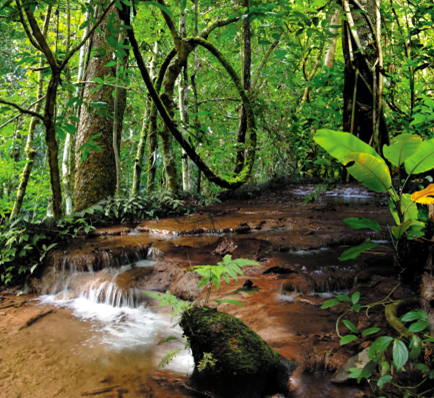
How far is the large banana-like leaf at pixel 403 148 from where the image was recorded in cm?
177

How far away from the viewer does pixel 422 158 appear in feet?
5.66

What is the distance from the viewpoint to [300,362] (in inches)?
69.9

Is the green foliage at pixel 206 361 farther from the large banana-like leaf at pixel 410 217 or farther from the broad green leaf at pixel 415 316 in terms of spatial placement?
the large banana-like leaf at pixel 410 217

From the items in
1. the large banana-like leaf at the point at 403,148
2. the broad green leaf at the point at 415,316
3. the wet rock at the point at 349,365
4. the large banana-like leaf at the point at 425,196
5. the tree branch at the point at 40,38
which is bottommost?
the wet rock at the point at 349,365

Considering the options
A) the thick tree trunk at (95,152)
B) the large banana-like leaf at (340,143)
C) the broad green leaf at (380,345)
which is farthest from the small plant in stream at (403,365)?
the thick tree trunk at (95,152)

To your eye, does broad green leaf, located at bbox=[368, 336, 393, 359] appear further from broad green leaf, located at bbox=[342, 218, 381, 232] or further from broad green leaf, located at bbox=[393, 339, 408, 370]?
broad green leaf, located at bbox=[342, 218, 381, 232]

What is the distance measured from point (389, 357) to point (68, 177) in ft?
20.1

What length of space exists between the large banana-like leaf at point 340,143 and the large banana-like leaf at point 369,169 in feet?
0.22

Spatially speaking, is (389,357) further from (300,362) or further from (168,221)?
(168,221)

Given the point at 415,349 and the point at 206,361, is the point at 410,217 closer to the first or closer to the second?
the point at 415,349

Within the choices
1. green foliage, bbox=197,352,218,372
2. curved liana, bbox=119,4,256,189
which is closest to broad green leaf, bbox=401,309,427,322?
green foliage, bbox=197,352,218,372

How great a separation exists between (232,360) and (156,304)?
67.6 inches

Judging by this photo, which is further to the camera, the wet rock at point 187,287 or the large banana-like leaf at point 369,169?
the wet rock at point 187,287

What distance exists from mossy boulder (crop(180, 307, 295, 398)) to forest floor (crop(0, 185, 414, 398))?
102 millimetres
